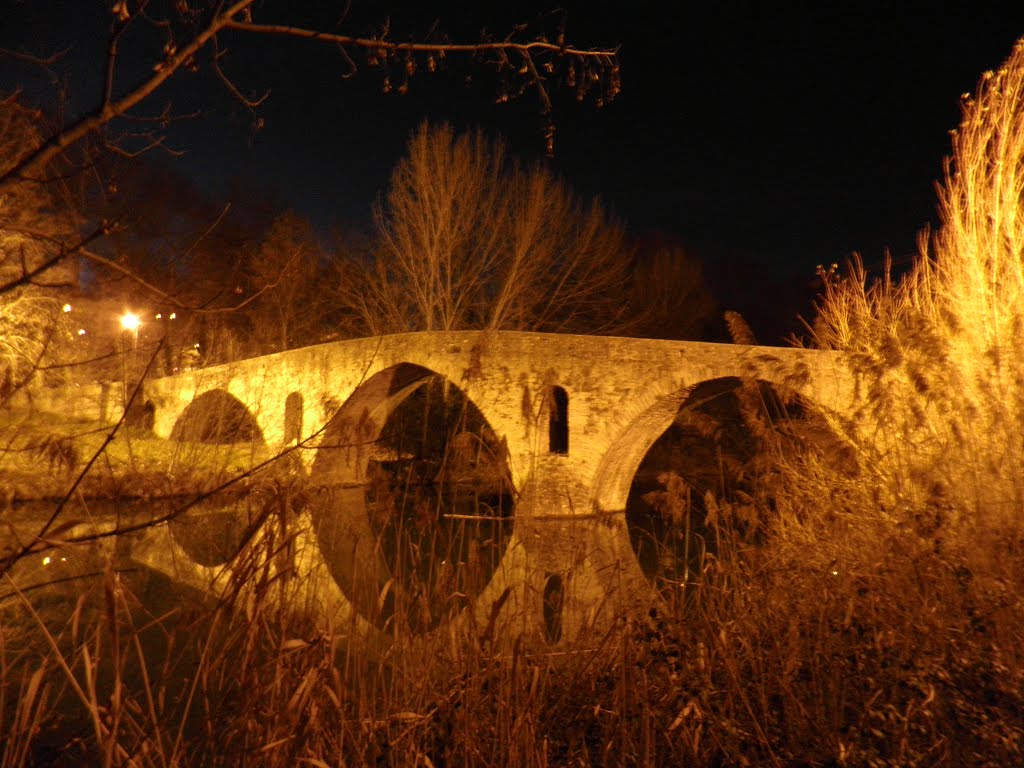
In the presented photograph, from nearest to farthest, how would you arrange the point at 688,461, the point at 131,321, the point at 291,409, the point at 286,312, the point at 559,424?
the point at 131,321 < the point at 559,424 < the point at 291,409 < the point at 688,461 < the point at 286,312

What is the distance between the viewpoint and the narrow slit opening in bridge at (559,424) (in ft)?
39.1

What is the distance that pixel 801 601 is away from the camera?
2820 millimetres

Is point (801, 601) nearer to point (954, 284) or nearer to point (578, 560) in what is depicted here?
point (578, 560)

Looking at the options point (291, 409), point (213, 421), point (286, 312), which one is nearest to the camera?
point (213, 421)

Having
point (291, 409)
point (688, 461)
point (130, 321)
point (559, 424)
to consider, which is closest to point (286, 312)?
point (291, 409)

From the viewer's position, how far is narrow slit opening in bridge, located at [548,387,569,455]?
11.9 meters

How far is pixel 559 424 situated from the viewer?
40.4 feet

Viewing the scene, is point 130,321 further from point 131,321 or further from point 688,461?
point 688,461

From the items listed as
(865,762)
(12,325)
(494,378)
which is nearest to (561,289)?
(494,378)

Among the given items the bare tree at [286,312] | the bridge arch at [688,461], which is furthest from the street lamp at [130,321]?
the bare tree at [286,312]

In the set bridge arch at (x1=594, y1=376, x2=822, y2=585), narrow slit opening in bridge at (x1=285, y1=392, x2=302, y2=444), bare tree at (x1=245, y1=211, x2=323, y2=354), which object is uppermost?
bare tree at (x1=245, y1=211, x2=323, y2=354)

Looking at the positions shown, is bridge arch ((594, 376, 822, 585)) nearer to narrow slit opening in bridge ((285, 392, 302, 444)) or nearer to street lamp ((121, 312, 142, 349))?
street lamp ((121, 312, 142, 349))

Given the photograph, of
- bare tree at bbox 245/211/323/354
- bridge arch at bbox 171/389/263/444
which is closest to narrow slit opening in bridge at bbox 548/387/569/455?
bridge arch at bbox 171/389/263/444

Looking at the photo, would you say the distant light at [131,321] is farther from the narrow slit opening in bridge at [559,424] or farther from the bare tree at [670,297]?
the bare tree at [670,297]
